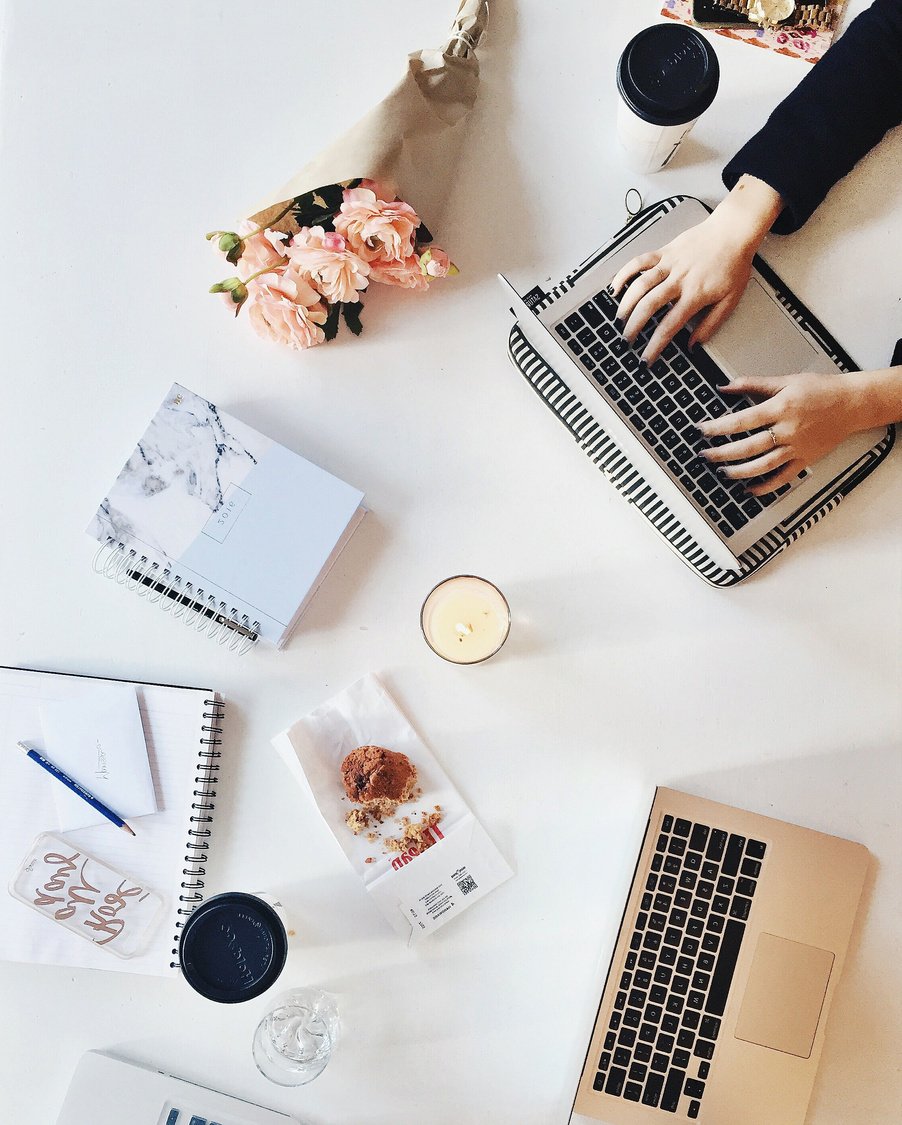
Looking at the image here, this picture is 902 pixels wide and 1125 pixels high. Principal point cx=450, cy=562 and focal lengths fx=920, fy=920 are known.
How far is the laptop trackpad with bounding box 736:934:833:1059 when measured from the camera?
91 centimetres

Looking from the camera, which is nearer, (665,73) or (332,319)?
(665,73)

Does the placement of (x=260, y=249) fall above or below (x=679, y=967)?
above

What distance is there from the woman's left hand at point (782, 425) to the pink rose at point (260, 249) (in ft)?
1.56

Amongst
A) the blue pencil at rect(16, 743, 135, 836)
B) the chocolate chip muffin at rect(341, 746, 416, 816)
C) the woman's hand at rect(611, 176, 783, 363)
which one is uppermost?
the woman's hand at rect(611, 176, 783, 363)

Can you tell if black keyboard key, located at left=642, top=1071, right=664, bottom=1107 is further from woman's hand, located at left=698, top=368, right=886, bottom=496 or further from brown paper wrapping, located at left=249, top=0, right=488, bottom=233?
brown paper wrapping, located at left=249, top=0, right=488, bottom=233

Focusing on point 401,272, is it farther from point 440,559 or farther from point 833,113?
point 833,113

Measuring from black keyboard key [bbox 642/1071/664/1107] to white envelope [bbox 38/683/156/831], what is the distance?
0.58m

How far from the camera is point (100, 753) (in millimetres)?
1003

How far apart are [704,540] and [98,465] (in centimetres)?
67

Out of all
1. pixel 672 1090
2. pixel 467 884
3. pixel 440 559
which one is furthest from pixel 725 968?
pixel 440 559

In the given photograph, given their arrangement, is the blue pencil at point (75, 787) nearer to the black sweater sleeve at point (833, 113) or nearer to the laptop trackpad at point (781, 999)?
the laptop trackpad at point (781, 999)

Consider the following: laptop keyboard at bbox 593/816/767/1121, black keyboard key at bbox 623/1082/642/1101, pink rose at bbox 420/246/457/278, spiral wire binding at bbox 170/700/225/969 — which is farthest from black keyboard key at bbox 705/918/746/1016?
pink rose at bbox 420/246/457/278

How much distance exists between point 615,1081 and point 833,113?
1.00 metres

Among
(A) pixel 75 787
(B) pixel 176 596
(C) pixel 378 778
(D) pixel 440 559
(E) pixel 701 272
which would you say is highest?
(E) pixel 701 272
